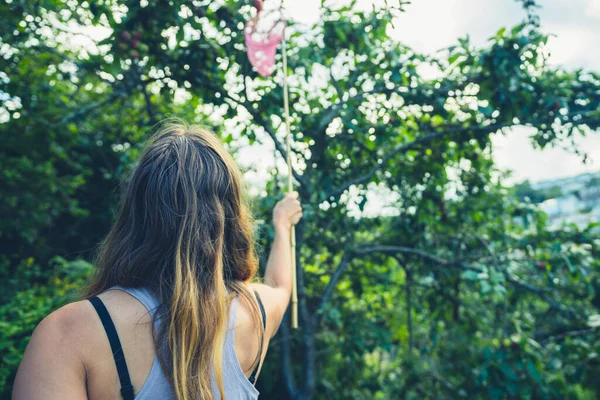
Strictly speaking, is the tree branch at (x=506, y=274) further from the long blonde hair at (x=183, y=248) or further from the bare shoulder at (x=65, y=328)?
the bare shoulder at (x=65, y=328)

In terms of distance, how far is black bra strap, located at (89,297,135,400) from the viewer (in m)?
1.00

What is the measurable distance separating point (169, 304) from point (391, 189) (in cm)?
245

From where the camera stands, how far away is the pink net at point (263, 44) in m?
2.30

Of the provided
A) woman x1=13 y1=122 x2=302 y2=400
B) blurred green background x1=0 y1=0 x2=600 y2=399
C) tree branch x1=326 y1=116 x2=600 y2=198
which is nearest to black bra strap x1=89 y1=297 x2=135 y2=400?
woman x1=13 y1=122 x2=302 y2=400

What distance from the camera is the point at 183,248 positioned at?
1.17 metres

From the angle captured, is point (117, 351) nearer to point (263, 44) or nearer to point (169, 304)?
point (169, 304)

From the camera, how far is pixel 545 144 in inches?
114

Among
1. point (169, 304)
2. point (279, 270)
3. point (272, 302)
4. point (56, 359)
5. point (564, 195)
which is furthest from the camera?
point (564, 195)

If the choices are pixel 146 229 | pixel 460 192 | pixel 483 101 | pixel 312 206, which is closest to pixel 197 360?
pixel 146 229

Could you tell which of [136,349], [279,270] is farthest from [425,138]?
[136,349]

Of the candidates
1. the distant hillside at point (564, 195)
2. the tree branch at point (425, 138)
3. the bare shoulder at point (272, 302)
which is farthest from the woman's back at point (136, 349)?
the distant hillside at point (564, 195)

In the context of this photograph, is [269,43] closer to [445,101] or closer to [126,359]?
[445,101]

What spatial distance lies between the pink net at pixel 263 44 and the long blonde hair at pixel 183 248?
1.09 metres

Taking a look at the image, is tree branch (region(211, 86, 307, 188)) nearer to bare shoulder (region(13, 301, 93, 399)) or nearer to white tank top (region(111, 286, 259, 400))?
white tank top (region(111, 286, 259, 400))
